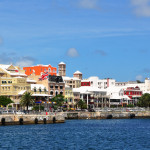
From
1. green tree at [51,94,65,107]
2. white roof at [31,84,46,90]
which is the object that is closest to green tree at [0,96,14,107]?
white roof at [31,84,46,90]

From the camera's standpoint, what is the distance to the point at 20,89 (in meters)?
185

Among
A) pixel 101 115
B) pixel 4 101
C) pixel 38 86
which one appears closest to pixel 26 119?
pixel 4 101

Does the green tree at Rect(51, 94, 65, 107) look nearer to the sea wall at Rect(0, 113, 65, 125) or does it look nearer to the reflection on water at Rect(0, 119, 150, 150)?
the sea wall at Rect(0, 113, 65, 125)

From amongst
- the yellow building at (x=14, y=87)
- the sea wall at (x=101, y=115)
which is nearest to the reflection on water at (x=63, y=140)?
the sea wall at (x=101, y=115)

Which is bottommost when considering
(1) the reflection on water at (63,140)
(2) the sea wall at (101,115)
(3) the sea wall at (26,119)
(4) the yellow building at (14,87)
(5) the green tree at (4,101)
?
(1) the reflection on water at (63,140)

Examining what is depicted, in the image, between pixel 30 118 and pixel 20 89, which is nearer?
pixel 30 118

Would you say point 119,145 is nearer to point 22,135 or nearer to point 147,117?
point 22,135

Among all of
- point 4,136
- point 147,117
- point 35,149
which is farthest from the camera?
point 147,117

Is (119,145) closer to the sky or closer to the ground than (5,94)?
closer to the ground

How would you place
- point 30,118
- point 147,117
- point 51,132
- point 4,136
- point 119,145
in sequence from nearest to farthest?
point 119,145, point 4,136, point 51,132, point 30,118, point 147,117

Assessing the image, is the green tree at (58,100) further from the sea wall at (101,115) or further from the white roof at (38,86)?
the sea wall at (101,115)

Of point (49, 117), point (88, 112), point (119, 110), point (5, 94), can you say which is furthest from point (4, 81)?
point (49, 117)

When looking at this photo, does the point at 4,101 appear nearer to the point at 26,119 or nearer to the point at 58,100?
the point at 58,100

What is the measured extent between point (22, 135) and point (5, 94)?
8289 cm
